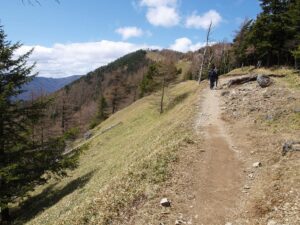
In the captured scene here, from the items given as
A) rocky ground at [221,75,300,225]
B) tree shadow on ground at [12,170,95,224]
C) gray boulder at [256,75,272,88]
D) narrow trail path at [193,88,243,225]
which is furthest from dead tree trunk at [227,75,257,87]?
tree shadow on ground at [12,170,95,224]

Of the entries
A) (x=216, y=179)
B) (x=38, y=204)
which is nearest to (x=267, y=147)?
(x=216, y=179)

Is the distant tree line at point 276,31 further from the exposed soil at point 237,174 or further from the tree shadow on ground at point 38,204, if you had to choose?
the tree shadow on ground at point 38,204

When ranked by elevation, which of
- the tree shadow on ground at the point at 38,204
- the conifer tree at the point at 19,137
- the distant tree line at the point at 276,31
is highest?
the distant tree line at the point at 276,31

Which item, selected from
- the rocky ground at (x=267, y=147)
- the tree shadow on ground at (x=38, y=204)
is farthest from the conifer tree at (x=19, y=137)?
the rocky ground at (x=267, y=147)

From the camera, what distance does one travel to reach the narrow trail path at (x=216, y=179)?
11.8 m

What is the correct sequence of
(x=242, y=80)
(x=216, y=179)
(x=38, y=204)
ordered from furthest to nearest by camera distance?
(x=242, y=80)
(x=38, y=204)
(x=216, y=179)

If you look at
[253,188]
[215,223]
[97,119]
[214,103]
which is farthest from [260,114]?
[97,119]

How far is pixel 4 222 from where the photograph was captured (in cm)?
2308

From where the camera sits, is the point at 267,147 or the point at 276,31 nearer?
the point at 267,147

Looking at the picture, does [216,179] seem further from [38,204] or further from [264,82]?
[264,82]

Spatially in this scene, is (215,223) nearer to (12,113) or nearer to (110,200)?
(110,200)

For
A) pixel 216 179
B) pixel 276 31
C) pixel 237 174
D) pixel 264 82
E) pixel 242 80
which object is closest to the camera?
pixel 216 179

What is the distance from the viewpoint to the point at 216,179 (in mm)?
14406

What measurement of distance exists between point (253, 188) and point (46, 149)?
19.4 meters
